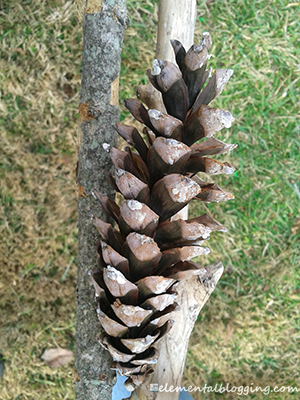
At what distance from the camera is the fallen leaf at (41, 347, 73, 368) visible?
1.41m

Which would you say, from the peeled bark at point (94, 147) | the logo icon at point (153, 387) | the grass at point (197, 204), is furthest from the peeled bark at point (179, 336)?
the grass at point (197, 204)

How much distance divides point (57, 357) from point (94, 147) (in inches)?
40.5

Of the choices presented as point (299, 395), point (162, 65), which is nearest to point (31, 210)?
point (162, 65)

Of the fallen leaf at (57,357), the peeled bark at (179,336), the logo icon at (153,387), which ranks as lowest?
the fallen leaf at (57,357)

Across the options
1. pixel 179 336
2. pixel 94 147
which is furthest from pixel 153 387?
pixel 94 147

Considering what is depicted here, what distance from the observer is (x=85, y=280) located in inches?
33.9

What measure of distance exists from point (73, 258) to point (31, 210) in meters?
0.28

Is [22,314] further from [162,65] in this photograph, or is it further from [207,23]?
[207,23]

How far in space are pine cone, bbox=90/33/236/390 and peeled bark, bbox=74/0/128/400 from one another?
97 millimetres

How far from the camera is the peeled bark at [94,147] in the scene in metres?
0.84

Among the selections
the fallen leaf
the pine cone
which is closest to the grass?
the fallen leaf

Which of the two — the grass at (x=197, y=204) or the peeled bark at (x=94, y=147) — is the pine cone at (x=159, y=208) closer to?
the peeled bark at (x=94, y=147)

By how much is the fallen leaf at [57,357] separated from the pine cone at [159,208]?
77 centimetres

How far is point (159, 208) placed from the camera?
69cm
